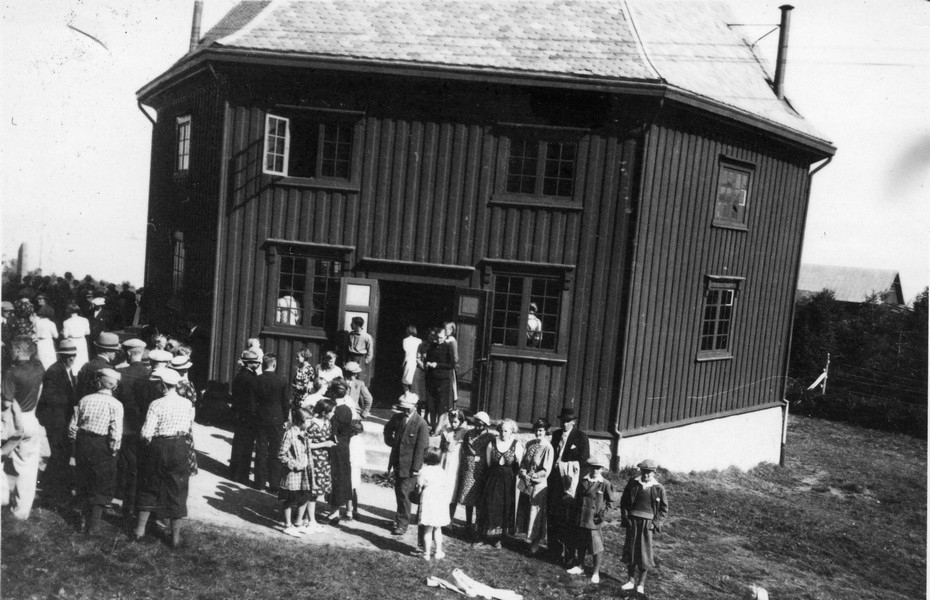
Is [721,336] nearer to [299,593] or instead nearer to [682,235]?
[682,235]

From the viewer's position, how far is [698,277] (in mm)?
13141

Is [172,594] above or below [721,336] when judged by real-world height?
below

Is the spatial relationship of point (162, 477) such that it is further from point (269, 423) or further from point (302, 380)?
point (302, 380)

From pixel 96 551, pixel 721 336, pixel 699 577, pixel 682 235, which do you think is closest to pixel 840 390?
pixel 721 336

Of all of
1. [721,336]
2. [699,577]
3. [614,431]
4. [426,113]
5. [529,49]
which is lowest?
[699,577]

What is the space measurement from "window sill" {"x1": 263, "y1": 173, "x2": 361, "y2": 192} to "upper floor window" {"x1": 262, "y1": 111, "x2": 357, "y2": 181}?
0.08 meters

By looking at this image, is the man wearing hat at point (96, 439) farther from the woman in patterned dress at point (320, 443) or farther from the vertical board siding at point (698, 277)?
the vertical board siding at point (698, 277)

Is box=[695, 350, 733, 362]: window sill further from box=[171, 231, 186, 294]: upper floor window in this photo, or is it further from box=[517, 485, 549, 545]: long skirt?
box=[171, 231, 186, 294]: upper floor window

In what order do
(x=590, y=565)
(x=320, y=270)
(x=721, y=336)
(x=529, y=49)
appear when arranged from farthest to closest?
(x=721, y=336) < (x=320, y=270) < (x=529, y=49) < (x=590, y=565)

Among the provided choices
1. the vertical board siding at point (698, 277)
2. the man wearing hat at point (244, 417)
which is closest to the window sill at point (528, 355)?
the vertical board siding at point (698, 277)

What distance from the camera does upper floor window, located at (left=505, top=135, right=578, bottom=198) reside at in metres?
11.9

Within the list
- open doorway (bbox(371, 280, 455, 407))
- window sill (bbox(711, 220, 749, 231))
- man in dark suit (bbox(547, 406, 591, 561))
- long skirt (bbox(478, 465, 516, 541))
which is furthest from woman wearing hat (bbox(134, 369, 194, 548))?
window sill (bbox(711, 220, 749, 231))

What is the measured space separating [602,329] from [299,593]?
6.87 metres

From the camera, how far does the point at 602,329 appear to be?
12.1m
